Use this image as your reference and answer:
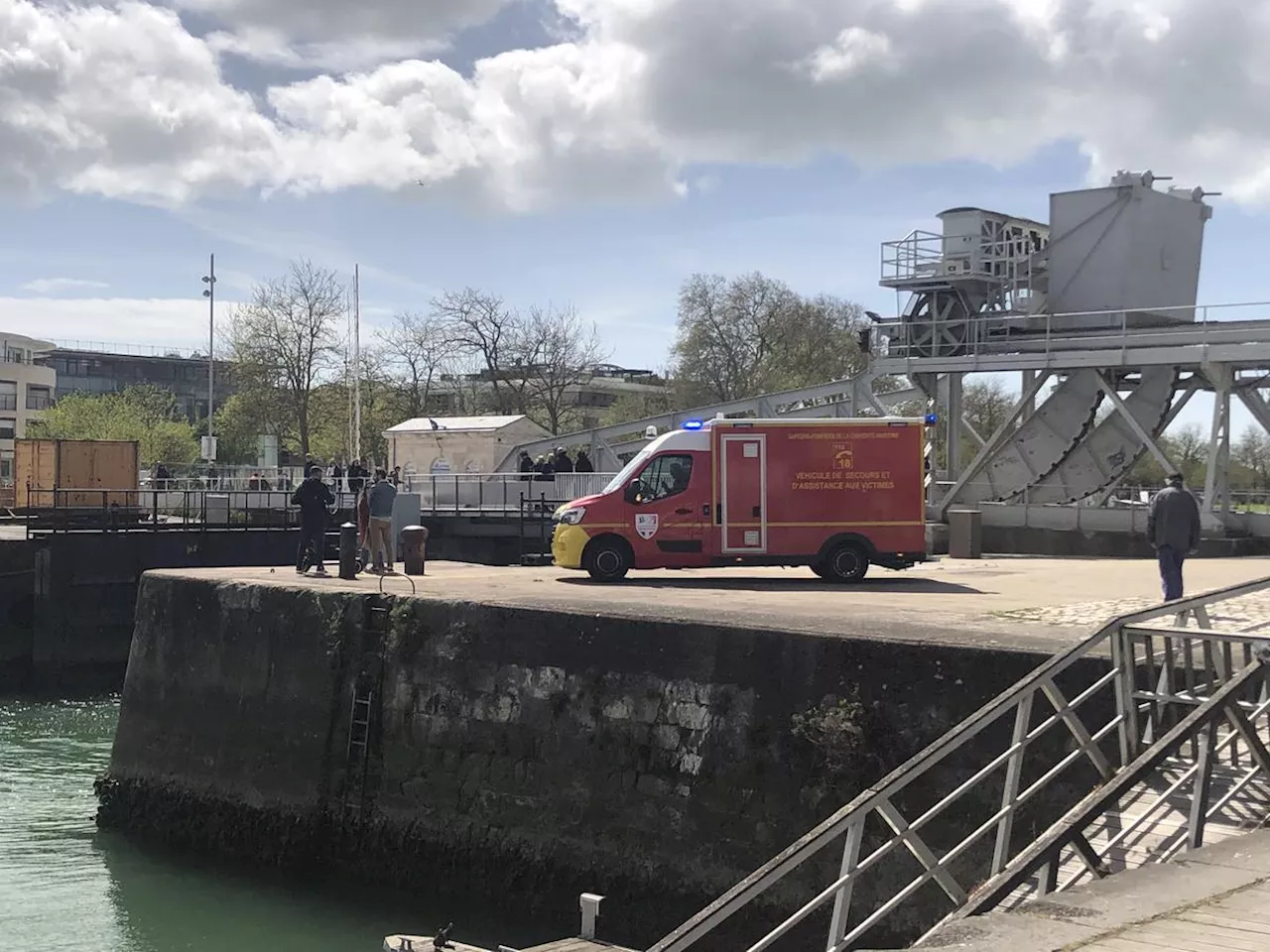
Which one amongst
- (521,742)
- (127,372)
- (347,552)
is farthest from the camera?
(127,372)

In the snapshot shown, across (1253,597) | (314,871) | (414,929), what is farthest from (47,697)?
(1253,597)

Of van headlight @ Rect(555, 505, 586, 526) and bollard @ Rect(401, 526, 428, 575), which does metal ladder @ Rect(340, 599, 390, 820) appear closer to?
bollard @ Rect(401, 526, 428, 575)

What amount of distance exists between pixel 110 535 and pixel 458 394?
3749cm

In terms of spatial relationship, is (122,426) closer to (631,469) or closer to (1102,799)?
(631,469)

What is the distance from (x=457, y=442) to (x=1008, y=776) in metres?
33.7

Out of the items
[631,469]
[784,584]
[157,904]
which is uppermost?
[631,469]

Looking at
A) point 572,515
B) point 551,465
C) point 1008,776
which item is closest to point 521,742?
point 1008,776

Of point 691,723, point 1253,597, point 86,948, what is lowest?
point 86,948

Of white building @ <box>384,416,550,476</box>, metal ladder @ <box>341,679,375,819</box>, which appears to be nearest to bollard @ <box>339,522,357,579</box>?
metal ladder @ <box>341,679,375,819</box>

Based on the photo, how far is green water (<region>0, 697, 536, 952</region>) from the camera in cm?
1241

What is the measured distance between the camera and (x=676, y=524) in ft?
65.9

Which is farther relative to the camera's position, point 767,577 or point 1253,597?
point 767,577

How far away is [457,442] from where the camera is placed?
40.4 meters

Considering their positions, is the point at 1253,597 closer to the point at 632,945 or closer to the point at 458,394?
the point at 632,945
